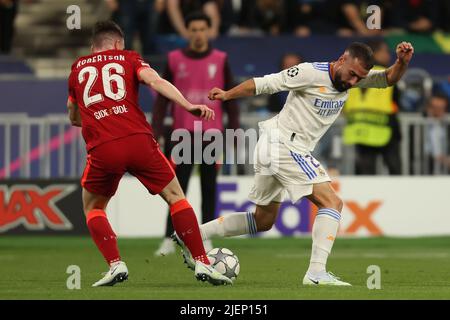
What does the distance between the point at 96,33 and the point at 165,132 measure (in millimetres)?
6236

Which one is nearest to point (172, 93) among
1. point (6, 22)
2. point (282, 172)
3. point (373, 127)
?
point (282, 172)

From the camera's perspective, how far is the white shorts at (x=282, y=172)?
11.1 metres

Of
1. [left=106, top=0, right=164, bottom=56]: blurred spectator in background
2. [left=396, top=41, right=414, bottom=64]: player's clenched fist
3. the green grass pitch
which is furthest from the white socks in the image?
[left=106, top=0, right=164, bottom=56]: blurred spectator in background

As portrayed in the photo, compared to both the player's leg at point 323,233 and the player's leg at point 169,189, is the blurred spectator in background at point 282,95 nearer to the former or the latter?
the player's leg at point 323,233

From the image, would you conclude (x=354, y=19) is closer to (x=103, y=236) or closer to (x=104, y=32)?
(x=104, y=32)

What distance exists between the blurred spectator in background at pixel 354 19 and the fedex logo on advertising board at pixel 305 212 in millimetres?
4175

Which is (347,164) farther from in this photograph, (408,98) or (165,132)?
(165,132)

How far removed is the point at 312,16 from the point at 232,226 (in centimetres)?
1086

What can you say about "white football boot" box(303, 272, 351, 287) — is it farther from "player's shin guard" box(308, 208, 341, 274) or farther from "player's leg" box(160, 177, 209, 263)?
Result: "player's leg" box(160, 177, 209, 263)

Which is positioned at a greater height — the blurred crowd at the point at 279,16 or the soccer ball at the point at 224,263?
the blurred crowd at the point at 279,16

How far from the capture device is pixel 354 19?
21734 mm

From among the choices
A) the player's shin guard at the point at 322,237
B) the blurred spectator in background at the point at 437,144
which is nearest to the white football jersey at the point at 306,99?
the player's shin guard at the point at 322,237
